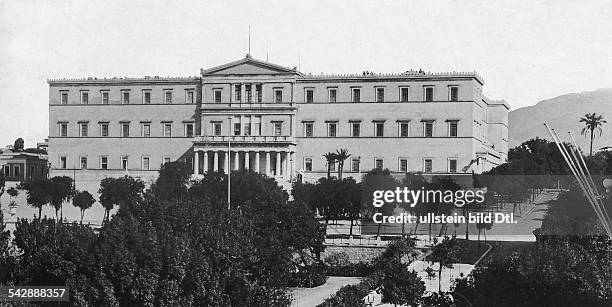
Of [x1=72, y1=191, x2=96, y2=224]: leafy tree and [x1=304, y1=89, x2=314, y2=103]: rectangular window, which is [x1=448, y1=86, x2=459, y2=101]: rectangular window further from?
[x1=72, y1=191, x2=96, y2=224]: leafy tree

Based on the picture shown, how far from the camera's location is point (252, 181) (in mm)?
49719

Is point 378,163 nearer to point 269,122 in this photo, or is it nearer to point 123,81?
point 269,122

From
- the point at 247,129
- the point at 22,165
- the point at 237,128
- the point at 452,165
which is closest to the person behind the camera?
the point at 452,165

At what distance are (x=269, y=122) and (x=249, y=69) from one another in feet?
14.8

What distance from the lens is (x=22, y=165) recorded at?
246ft

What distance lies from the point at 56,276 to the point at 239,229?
6.57 meters

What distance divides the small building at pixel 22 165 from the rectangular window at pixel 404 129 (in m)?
30.2

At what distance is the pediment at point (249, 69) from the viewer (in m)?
68.9

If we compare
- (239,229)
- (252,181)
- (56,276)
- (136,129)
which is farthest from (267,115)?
(56,276)

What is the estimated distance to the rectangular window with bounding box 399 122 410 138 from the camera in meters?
67.8

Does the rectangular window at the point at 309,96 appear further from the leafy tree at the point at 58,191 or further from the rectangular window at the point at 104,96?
the leafy tree at the point at 58,191

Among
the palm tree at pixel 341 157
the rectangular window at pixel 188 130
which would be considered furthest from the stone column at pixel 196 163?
the palm tree at pixel 341 157

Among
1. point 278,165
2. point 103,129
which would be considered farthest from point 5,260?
point 103,129

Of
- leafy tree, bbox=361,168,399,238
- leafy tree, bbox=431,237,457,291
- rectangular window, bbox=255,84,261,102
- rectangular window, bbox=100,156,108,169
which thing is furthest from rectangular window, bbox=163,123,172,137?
leafy tree, bbox=431,237,457,291
